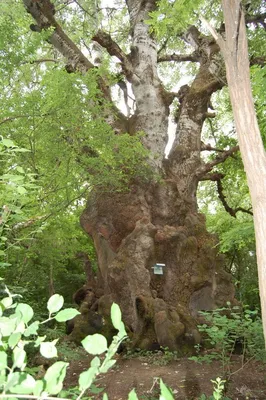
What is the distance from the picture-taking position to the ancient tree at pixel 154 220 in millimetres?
6121

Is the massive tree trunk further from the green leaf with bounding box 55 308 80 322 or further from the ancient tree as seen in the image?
the green leaf with bounding box 55 308 80 322

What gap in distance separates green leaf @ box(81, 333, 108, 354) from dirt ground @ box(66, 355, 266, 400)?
144 inches

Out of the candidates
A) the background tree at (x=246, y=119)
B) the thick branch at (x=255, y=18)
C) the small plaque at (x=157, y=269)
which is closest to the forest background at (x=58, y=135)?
the thick branch at (x=255, y=18)

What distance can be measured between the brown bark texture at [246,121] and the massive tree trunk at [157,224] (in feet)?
12.1

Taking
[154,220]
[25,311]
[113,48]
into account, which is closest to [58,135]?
[154,220]

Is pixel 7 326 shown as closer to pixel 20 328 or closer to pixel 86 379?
pixel 20 328

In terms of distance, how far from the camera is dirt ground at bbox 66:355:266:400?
4.31m

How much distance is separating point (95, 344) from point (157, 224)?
20.8 feet

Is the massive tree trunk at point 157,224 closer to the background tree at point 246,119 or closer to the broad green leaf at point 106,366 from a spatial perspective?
the background tree at point 246,119

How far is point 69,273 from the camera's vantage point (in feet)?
40.4

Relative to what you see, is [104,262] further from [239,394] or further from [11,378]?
[11,378]

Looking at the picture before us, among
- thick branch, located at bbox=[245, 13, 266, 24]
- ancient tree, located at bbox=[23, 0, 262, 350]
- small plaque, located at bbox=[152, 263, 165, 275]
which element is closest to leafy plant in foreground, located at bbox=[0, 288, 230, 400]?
ancient tree, located at bbox=[23, 0, 262, 350]

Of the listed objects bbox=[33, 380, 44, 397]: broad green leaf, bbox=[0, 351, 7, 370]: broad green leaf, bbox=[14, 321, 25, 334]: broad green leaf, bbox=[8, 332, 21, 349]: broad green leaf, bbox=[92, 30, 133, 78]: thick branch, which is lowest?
bbox=[33, 380, 44, 397]: broad green leaf

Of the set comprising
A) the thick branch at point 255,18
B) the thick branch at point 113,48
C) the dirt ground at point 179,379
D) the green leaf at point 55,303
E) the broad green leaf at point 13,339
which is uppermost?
the thick branch at point 255,18
